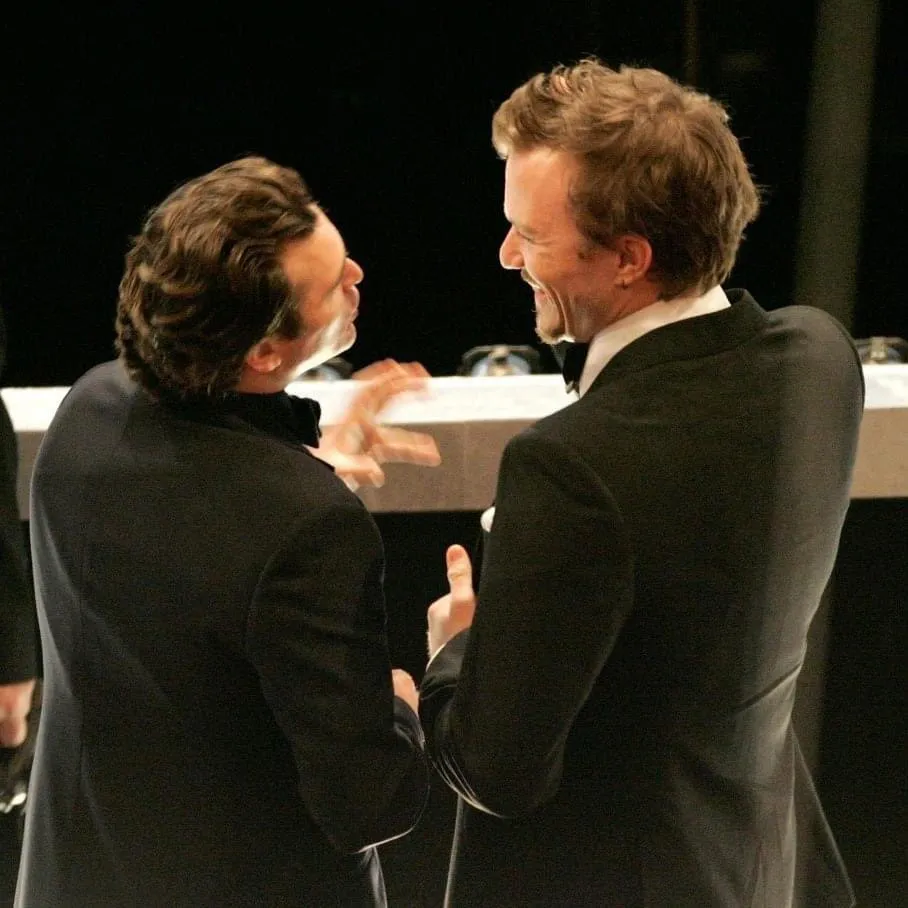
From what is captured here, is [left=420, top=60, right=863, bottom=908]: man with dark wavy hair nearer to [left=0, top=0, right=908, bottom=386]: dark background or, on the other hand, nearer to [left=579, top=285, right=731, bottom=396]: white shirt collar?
[left=579, top=285, right=731, bottom=396]: white shirt collar

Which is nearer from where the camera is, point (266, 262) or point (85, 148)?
point (266, 262)

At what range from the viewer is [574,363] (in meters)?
1.09

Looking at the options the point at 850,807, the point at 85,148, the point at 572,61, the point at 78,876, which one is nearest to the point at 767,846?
the point at 78,876

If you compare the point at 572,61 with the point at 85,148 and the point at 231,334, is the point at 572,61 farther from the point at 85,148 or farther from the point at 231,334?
the point at 231,334

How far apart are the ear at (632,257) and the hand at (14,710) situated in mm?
977

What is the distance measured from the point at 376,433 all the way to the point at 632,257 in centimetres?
44

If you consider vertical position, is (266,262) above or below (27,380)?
above

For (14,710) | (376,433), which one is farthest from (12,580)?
(376,433)

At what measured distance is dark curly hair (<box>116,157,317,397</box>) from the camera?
103 centimetres

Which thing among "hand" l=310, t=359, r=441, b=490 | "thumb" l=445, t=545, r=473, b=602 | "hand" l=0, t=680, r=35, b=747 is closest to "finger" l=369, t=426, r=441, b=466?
"hand" l=310, t=359, r=441, b=490

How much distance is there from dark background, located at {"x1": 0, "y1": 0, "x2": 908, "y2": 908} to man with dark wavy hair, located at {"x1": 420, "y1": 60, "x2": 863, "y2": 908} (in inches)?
113

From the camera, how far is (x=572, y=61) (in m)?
4.54

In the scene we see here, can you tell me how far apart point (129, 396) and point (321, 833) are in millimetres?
457

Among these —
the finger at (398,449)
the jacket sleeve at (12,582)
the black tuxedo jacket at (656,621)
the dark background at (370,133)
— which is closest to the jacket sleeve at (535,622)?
the black tuxedo jacket at (656,621)
